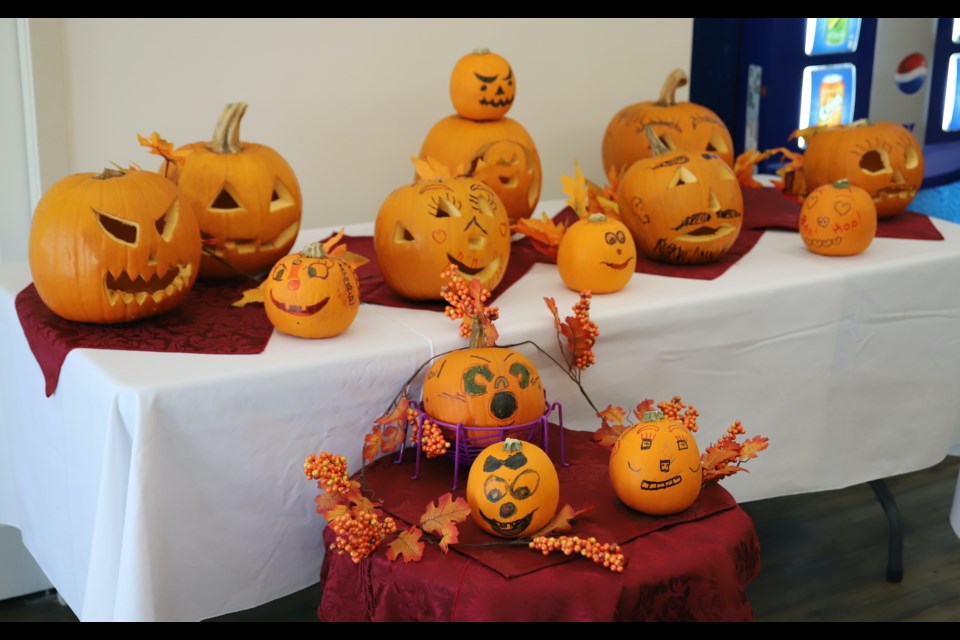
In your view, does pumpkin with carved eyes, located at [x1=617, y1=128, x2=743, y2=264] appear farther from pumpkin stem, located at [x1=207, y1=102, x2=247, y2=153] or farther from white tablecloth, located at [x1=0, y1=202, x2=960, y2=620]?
pumpkin stem, located at [x1=207, y1=102, x2=247, y2=153]

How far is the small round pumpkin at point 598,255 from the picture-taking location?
1.71 metres

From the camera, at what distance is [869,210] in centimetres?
195

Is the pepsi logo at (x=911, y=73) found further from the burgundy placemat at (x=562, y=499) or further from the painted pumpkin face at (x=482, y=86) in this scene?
the burgundy placemat at (x=562, y=499)

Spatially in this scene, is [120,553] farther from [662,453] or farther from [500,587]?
[662,453]

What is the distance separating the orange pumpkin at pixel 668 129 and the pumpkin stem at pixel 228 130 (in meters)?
0.86

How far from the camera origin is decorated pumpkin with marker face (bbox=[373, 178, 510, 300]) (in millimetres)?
1616

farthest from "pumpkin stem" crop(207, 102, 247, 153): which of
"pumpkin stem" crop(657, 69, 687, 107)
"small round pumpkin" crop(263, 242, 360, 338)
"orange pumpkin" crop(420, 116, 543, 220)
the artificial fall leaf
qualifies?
"pumpkin stem" crop(657, 69, 687, 107)

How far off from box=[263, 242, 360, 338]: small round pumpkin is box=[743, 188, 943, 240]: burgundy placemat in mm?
1060

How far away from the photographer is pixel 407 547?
4.06ft

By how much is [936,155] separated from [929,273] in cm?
182

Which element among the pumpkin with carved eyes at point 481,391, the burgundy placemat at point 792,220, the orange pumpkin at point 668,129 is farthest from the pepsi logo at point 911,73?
the pumpkin with carved eyes at point 481,391

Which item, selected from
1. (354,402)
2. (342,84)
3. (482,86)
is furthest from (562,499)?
(342,84)

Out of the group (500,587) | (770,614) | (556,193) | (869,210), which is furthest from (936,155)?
(500,587)

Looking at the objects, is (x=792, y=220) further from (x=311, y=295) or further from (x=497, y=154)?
(x=311, y=295)
